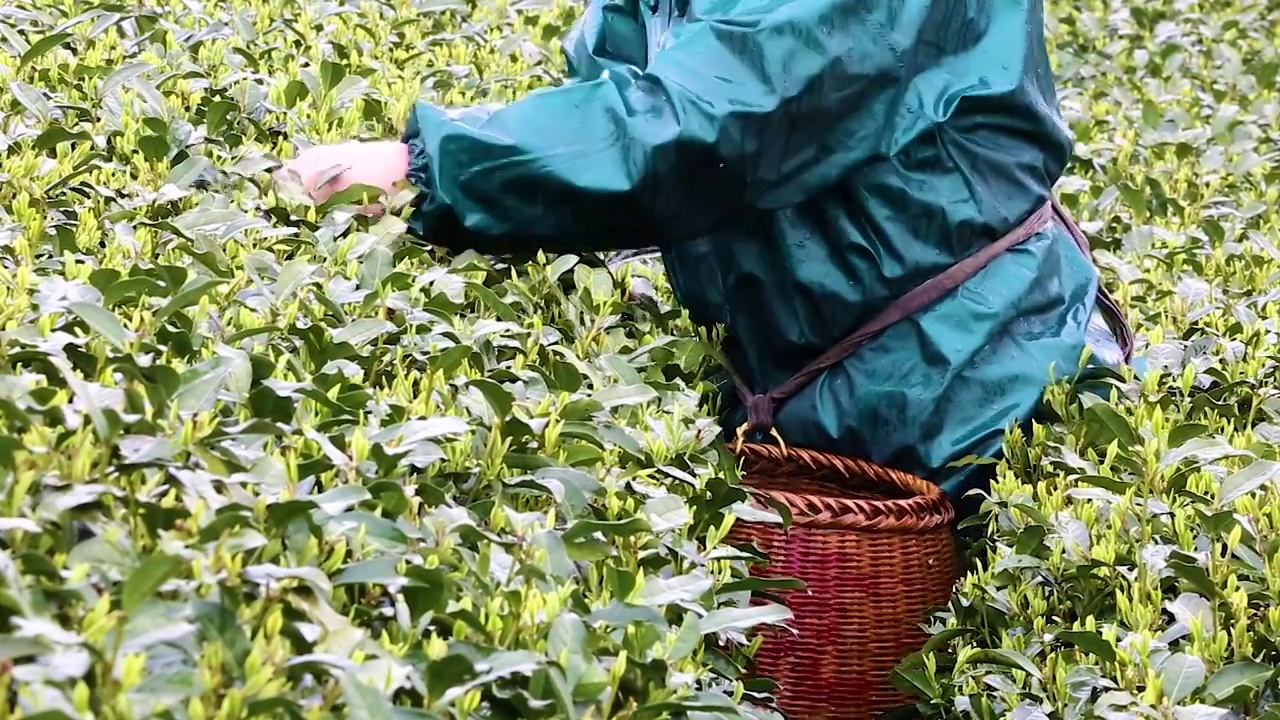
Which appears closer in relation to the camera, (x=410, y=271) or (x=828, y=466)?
(x=410, y=271)

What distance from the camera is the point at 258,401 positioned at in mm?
1358

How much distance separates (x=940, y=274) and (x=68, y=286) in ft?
4.34

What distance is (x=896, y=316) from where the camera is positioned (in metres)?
2.24

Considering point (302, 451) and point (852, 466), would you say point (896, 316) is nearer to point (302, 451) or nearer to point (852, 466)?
point (852, 466)

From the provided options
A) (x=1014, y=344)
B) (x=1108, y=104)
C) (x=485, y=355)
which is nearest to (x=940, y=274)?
(x=1014, y=344)

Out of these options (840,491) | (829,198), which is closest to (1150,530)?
(840,491)

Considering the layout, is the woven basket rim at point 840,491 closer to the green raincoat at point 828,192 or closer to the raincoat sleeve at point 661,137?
the green raincoat at point 828,192

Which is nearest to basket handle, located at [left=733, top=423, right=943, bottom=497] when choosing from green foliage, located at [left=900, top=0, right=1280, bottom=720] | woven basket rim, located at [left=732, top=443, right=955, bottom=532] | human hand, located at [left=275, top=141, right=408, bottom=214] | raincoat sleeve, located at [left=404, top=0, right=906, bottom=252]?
woven basket rim, located at [left=732, top=443, right=955, bottom=532]

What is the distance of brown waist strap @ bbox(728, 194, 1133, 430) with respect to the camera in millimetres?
2244

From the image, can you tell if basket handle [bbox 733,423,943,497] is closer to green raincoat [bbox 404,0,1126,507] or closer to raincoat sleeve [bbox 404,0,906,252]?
green raincoat [bbox 404,0,1126,507]

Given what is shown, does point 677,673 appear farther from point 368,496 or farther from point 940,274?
point 940,274

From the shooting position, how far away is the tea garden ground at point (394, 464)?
1077 mm

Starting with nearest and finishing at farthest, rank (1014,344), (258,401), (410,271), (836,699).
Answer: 1. (258,401)
2. (410,271)
3. (836,699)
4. (1014,344)

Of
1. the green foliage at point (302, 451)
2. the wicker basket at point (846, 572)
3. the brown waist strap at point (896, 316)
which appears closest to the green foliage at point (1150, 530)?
the wicker basket at point (846, 572)
